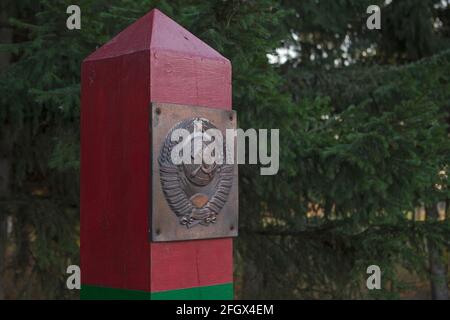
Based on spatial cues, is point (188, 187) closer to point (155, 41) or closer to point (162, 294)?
point (162, 294)

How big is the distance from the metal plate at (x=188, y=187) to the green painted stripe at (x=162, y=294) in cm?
21

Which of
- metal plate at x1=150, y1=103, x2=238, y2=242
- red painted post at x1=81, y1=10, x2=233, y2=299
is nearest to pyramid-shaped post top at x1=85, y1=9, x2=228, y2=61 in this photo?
red painted post at x1=81, y1=10, x2=233, y2=299

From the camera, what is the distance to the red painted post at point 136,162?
2.96 metres

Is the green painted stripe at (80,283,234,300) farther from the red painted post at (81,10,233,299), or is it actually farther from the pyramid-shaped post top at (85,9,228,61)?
the pyramid-shaped post top at (85,9,228,61)

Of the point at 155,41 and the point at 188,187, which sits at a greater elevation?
the point at 155,41

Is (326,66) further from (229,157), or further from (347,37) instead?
(229,157)

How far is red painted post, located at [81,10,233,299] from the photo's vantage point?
2.96m

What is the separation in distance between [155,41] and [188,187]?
1.95 feet

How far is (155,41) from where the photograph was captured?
3014 millimetres

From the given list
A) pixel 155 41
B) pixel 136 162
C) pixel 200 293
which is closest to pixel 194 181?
pixel 136 162

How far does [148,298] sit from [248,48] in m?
2.73

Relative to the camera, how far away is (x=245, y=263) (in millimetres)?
9133

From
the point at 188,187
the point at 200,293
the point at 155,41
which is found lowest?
the point at 200,293

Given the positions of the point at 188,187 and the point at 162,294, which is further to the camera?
the point at 188,187
